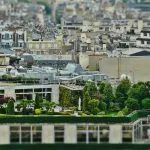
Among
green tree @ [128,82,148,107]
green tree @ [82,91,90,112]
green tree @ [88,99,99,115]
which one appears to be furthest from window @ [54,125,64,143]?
green tree @ [128,82,148,107]

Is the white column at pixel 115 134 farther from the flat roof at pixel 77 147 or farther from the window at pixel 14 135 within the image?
the window at pixel 14 135

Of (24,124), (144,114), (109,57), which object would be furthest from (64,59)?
(24,124)

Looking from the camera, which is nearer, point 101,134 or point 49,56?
point 101,134

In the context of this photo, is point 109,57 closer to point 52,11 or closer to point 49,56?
point 49,56

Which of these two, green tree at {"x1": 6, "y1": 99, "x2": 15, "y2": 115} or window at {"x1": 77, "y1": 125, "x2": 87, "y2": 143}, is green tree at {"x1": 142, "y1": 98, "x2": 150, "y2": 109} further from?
window at {"x1": 77, "y1": 125, "x2": 87, "y2": 143}

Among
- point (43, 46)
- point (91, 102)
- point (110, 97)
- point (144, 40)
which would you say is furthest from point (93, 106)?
point (144, 40)

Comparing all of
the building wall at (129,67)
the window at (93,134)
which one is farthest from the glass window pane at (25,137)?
the building wall at (129,67)
